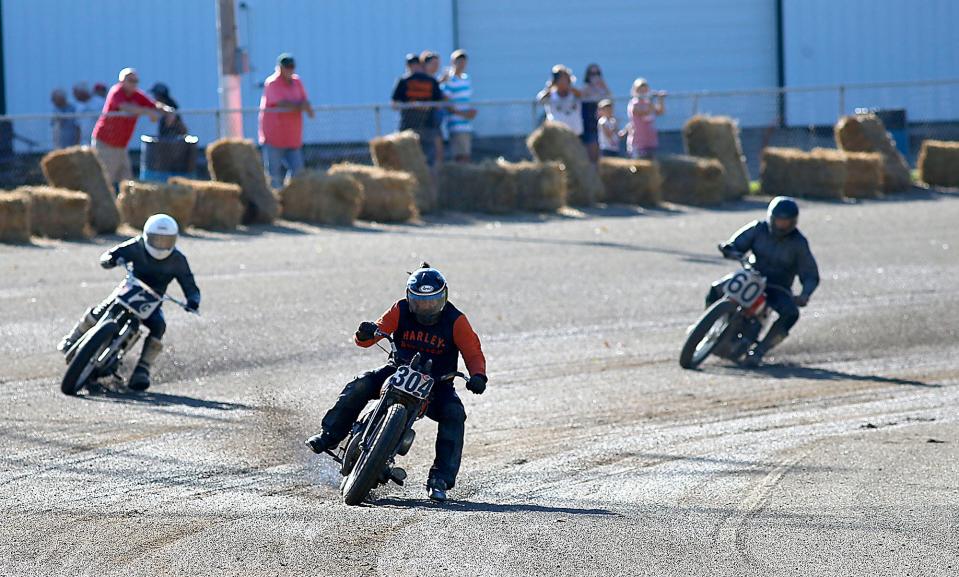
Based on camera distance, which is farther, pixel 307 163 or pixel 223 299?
pixel 307 163

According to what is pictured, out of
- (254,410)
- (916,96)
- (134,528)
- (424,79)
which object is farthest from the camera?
(916,96)

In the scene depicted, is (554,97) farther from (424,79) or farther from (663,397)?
(663,397)

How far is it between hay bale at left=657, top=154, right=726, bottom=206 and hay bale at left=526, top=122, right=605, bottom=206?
1.13 meters

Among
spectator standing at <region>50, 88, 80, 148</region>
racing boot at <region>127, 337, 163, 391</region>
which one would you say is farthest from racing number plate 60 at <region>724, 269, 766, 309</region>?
spectator standing at <region>50, 88, 80, 148</region>

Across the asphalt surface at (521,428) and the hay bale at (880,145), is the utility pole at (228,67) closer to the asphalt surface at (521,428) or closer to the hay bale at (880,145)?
the asphalt surface at (521,428)

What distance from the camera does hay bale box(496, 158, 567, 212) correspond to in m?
22.9

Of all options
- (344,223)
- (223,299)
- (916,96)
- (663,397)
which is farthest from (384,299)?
(916,96)

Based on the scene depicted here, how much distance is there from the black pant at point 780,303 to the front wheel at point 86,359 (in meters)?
5.16

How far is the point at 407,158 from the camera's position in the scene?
22406mm

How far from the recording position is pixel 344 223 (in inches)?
856

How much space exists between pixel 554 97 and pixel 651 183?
6.53ft

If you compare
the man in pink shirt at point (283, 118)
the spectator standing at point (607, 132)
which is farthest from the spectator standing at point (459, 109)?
the man in pink shirt at point (283, 118)

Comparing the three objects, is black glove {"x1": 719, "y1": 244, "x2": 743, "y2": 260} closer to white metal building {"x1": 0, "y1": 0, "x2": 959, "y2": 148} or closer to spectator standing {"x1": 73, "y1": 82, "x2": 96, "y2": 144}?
spectator standing {"x1": 73, "y1": 82, "x2": 96, "y2": 144}

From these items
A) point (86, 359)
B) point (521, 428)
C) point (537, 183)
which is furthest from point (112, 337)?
point (537, 183)
